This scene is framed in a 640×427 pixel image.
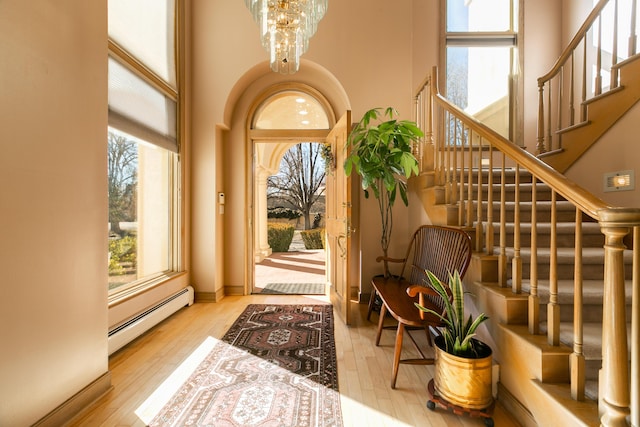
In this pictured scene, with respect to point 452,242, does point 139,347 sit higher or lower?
lower

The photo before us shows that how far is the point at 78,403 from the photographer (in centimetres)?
191

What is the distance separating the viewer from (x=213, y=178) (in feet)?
14.0

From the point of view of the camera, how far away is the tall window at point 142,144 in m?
2.88

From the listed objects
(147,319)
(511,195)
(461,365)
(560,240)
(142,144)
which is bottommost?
(147,319)

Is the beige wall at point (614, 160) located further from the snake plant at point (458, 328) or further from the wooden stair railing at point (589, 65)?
the snake plant at point (458, 328)

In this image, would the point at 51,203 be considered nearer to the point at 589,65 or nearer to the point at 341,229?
the point at 341,229

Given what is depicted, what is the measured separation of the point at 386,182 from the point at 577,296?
6.75 feet

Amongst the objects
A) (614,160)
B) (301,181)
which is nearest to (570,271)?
(614,160)

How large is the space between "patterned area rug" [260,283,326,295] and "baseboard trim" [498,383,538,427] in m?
2.96

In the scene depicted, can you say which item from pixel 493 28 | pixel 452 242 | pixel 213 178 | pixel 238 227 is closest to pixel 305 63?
pixel 213 178

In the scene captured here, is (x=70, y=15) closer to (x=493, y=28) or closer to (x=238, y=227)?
(x=238, y=227)

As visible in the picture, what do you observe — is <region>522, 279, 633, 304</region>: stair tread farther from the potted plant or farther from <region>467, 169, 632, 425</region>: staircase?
the potted plant

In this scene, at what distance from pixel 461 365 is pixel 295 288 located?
3.49 m

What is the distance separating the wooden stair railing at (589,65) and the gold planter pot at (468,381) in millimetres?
2752
